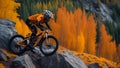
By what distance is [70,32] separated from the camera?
112 meters

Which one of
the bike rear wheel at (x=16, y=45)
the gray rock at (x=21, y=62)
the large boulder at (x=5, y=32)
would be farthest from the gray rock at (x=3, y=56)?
the gray rock at (x=21, y=62)

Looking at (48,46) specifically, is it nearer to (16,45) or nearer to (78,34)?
(16,45)

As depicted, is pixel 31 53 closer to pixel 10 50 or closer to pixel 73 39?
pixel 10 50

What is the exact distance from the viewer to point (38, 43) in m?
25.8

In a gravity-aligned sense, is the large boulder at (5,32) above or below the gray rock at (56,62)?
above

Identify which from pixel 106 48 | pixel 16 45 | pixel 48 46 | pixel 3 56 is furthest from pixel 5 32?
pixel 106 48

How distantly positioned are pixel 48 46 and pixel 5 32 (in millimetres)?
4884

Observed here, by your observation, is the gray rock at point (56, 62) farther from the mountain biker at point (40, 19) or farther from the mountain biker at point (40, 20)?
the mountain biker at point (40, 19)

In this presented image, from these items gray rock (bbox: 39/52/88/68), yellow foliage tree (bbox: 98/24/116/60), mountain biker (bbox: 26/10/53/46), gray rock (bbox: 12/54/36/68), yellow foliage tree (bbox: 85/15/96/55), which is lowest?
yellow foliage tree (bbox: 98/24/116/60)

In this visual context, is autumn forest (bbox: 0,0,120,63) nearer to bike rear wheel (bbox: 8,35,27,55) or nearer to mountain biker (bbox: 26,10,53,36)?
bike rear wheel (bbox: 8,35,27,55)

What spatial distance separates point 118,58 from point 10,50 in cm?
9375

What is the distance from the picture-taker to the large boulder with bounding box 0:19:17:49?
28.2 m

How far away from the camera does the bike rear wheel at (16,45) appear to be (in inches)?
1043

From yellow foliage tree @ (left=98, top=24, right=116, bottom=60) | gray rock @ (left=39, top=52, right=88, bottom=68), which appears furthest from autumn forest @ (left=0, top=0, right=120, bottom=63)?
gray rock @ (left=39, top=52, right=88, bottom=68)
